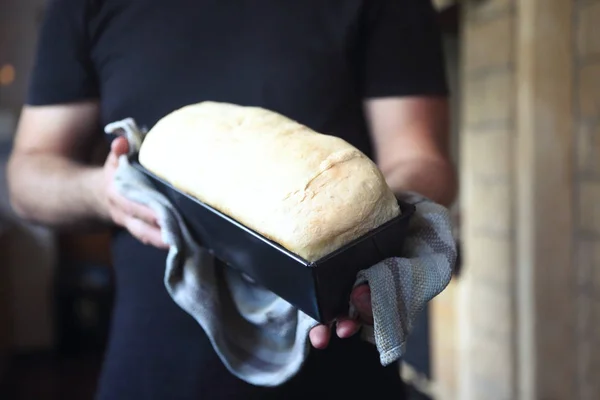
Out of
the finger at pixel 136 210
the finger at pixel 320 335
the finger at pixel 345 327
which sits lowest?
the finger at pixel 320 335

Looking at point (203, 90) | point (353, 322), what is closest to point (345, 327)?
point (353, 322)

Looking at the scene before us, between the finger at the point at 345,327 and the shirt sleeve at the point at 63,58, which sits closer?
the finger at the point at 345,327

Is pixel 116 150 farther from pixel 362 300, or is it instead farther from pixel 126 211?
pixel 362 300

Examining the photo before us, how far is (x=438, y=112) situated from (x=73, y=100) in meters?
0.44

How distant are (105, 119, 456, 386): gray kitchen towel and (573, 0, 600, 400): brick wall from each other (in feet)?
2.22

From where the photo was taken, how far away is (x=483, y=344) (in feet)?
4.13

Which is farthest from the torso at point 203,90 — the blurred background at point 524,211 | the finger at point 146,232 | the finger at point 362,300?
the blurred background at point 524,211

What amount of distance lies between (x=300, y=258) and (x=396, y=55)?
14.8 inches

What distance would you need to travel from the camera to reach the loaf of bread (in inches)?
16.6

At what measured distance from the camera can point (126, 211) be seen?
0.52 meters

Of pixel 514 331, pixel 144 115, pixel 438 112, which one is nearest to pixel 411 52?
pixel 438 112

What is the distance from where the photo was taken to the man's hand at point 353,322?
1.34ft

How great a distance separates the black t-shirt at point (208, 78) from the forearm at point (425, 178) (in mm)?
69

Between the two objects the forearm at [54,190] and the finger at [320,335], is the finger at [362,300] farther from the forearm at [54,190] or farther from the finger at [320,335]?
the forearm at [54,190]
